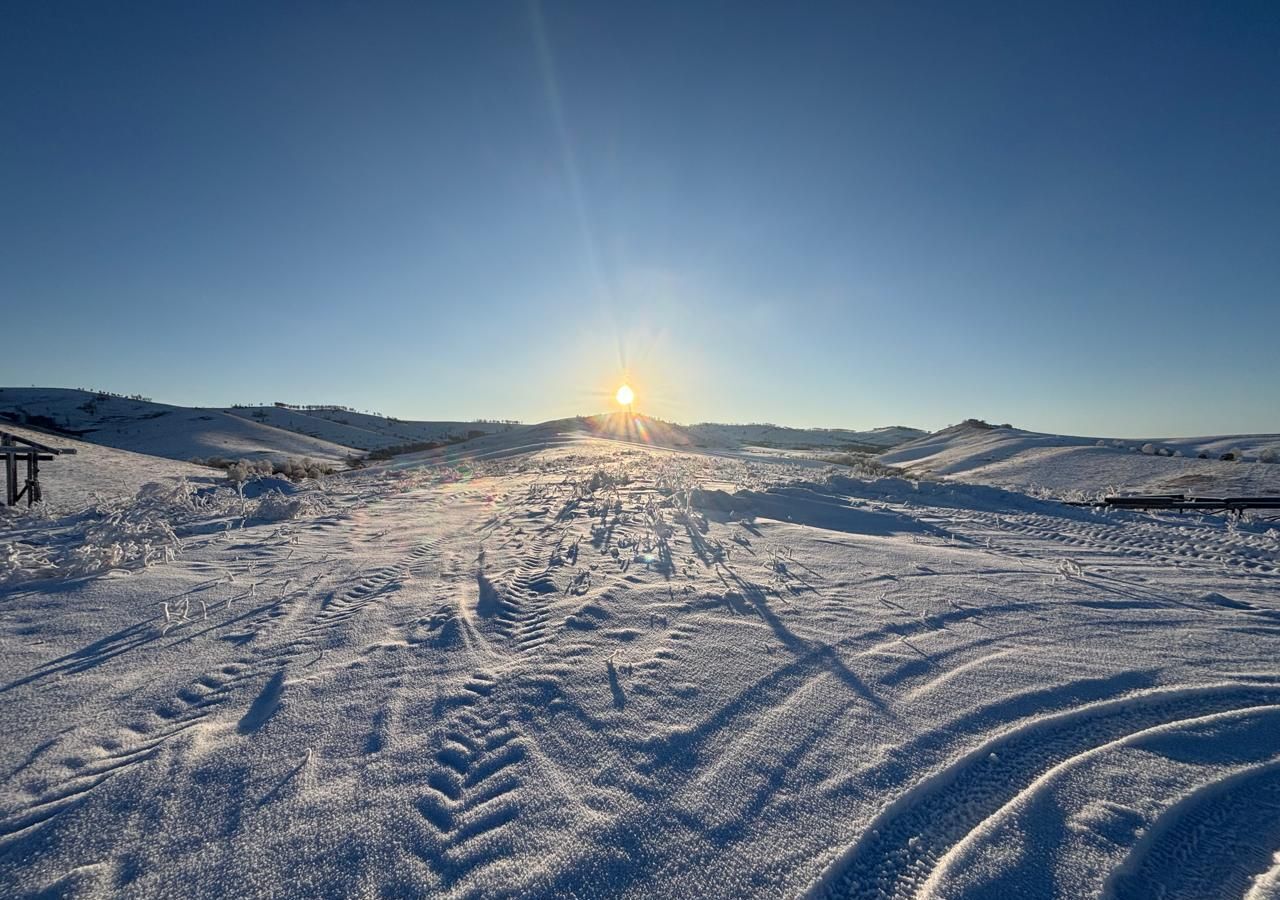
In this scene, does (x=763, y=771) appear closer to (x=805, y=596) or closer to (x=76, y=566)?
(x=805, y=596)

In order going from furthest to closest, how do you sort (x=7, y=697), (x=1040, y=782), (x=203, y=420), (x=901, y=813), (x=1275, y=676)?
(x=203, y=420)
(x=1275, y=676)
(x=7, y=697)
(x=1040, y=782)
(x=901, y=813)

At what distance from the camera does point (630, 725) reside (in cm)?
250

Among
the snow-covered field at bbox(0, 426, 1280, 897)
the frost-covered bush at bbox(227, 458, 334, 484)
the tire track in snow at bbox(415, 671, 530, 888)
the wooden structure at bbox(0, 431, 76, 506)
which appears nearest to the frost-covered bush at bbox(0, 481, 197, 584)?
the snow-covered field at bbox(0, 426, 1280, 897)

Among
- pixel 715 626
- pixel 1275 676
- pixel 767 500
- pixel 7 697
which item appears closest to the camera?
pixel 7 697

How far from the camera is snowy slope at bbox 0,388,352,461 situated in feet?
80.3

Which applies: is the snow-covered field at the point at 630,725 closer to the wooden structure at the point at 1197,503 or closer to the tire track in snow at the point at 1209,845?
the tire track in snow at the point at 1209,845

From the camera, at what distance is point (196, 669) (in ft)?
9.81

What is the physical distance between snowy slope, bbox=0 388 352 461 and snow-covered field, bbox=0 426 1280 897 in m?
22.9

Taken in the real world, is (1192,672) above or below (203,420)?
below

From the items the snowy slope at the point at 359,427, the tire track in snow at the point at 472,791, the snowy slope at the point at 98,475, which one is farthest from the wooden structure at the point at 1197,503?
the snowy slope at the point at 359,427

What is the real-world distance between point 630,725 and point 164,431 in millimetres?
35486

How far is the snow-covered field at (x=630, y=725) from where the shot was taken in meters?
1.73

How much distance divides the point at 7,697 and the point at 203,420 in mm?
35353

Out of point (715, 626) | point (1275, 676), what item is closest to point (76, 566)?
point (715, 626)
